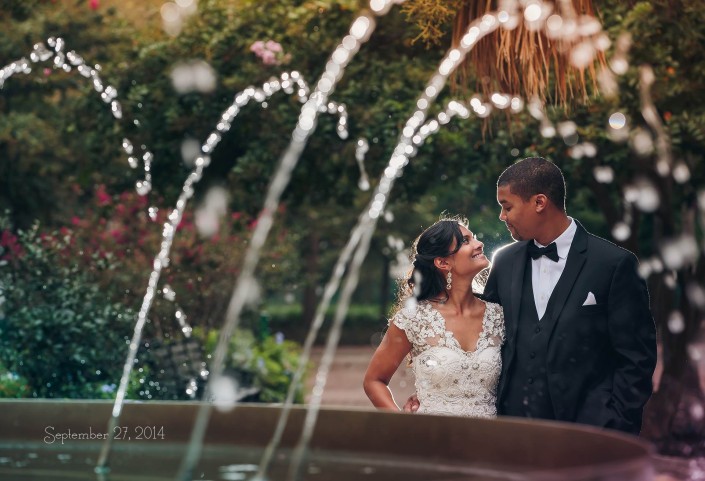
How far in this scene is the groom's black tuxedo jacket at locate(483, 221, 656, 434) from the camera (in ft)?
15.4

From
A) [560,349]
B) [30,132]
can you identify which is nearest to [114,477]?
[560,349]

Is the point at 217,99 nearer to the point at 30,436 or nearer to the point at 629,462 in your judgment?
the point at 30,436

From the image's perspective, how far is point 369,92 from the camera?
10398mm

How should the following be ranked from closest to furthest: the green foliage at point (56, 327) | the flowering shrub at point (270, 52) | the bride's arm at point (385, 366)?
1. the bride's arm at point (385, 366)
2. the green foliage at point (56, 327)
3. the flowering shrub at point (270, 52)

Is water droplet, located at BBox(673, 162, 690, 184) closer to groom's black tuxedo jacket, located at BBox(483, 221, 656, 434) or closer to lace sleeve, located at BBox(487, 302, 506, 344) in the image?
lace sleeve, located at BBox(487, 302, 506, 344)

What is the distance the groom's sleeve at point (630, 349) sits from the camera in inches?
184

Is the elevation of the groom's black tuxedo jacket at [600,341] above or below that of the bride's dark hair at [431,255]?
below

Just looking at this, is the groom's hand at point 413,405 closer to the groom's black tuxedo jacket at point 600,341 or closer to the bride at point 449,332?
the bride at point 449,332

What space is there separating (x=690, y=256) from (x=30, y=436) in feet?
29.1

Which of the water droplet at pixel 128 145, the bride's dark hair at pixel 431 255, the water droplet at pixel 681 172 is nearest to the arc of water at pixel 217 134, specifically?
the water droplet at pixel 128 145

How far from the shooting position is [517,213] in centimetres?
499

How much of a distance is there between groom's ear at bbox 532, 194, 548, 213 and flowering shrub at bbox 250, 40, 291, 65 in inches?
229

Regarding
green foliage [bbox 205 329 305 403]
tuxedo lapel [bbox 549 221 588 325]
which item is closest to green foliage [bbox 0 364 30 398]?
green foliage [bbox 205 329 305 403]

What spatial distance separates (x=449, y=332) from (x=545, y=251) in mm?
689
